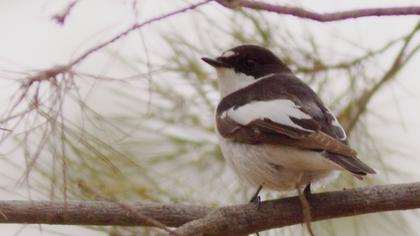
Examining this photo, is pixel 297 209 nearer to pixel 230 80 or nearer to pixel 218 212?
pixel 218 212

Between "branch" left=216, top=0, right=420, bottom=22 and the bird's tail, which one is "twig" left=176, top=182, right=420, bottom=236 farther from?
"branch" left=216, top=0, right=420, bottom=22

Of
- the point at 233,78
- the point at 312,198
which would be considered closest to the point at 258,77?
the point at 233,78

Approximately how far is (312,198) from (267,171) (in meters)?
0.30

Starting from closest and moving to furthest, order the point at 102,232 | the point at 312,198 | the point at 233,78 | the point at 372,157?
the point at 312,198
the point at 102,232
the point at 372,157
the point at 233,78

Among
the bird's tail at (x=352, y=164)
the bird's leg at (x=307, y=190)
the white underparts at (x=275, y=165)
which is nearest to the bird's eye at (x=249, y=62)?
the white underparts at (x=275, y=165)

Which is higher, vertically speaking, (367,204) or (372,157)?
(372,157)

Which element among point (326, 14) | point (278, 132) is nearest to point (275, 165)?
point (278, 132)

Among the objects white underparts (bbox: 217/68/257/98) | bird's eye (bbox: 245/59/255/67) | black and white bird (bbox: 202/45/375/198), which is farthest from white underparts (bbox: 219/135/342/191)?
bird's eye (bbox: 245/59/255/67)

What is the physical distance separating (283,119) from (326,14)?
2.49 feet

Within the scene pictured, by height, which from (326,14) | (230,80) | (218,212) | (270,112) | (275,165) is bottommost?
(218,212)

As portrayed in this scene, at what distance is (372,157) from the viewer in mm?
2795

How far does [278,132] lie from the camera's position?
238 cm

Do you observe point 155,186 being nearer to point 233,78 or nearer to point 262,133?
point 262,133

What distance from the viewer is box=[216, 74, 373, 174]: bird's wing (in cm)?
225
